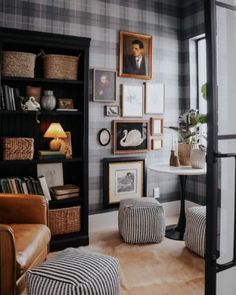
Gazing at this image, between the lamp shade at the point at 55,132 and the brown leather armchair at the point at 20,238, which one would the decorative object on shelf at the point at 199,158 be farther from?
the brown leather armchair at the point at 20,238

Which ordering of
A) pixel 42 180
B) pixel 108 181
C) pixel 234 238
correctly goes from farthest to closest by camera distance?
pixel 108 181 < pixel 42 180 < pixel 234 238

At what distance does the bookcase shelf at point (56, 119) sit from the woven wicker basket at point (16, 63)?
5 centimetres

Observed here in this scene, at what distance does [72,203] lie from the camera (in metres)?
3.23

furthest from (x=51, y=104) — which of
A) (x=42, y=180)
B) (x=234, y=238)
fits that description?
(x=234, y=238)

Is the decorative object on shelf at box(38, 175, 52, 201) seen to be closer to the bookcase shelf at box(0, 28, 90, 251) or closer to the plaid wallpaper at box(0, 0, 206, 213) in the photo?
the bookcase shelf at box(0, 28, 90, 251)

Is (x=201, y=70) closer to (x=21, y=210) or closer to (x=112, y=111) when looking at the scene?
(x=112, y=111)

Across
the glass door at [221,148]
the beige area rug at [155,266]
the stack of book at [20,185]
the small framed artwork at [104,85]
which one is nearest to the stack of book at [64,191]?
the stack of book at [20,185]

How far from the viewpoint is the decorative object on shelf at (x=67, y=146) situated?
3229mm

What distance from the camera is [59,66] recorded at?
3072 mm

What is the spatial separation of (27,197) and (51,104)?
1026 mm

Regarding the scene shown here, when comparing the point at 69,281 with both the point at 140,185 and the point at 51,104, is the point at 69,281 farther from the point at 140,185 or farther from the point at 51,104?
the point at 140,185

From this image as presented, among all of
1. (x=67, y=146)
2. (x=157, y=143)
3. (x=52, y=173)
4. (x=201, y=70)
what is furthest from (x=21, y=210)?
(x=201, y=70)

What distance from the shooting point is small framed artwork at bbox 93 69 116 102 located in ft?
11.9

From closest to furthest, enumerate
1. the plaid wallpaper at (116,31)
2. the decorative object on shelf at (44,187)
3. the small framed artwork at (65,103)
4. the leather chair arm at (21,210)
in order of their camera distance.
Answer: the leather chair arm at (21,210), the decorative object on shelf at (44,187), the small framed artwork at (65,103), the plaid wallpaper at (116,31)
